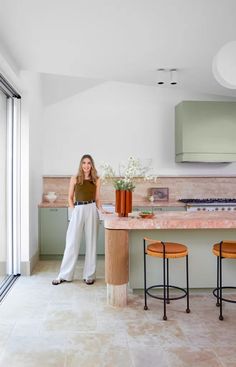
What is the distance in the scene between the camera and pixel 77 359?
7.99 feet

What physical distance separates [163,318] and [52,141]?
3662mm

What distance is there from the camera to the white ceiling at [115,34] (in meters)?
2.80

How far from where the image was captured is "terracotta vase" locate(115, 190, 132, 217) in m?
3.46

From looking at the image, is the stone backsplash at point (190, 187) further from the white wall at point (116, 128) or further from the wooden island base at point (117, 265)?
the wooden island base at point (117, 265)

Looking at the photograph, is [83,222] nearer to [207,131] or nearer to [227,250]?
[227,250]

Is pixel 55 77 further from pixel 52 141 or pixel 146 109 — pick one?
pixel 146 109

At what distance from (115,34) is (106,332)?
270 centimetres

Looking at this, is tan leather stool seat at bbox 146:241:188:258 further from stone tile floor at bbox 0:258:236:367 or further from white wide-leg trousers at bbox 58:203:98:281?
white wide-leg trousers at bbox 58:203:98:281

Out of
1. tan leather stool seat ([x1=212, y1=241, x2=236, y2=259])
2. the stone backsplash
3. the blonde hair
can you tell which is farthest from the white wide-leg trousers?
the stone backsplash

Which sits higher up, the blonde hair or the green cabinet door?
the blonde hair

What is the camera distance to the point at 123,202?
11.5 ft

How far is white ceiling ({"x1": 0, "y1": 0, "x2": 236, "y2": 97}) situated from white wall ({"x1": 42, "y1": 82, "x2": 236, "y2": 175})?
1244 millimetres

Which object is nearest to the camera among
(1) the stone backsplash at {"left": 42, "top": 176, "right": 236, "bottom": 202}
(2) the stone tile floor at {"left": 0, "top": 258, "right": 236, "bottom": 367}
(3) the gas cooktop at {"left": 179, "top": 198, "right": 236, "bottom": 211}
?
(2) the stone tile floor at {"left": 0, "top": 258, "right": 236, "bottom": 367}

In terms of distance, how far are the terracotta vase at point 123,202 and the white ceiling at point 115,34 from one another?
1529 millimetres
